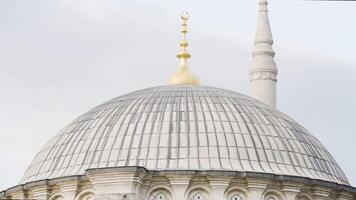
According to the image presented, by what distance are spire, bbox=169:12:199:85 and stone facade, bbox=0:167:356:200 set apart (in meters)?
7.61

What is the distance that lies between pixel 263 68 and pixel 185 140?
121 feet

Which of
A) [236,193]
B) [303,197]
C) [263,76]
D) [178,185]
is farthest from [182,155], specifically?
[263,76]

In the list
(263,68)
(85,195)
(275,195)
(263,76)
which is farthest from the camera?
(263,68)

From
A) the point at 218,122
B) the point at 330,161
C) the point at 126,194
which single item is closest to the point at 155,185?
the point at 126,194

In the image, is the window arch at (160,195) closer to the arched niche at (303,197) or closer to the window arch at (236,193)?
the window arch at (236,193)

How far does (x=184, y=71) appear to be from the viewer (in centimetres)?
4788

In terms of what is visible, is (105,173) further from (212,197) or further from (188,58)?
(188,58)

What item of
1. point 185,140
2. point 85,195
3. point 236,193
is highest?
point 185,140

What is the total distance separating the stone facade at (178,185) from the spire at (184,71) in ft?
25.0

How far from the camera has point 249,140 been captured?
42719 mm

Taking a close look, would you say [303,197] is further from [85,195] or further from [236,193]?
[85,195]

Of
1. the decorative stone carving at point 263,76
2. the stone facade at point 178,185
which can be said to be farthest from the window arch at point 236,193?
the decorative stone carving at point 263,76

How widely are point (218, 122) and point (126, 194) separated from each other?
4693 millimetres

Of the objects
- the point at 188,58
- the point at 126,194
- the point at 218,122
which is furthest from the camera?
the point at 188,58
